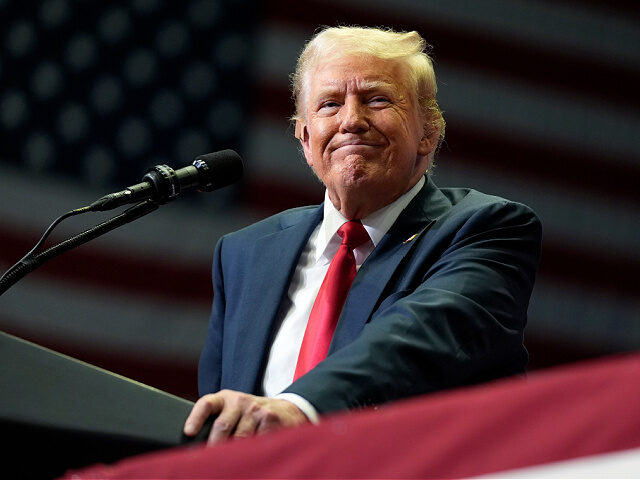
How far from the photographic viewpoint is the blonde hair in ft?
6.73

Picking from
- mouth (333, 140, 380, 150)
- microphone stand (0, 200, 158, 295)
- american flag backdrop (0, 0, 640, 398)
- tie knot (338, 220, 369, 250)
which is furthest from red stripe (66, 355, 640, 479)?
american flag backdrop (0, 0, 640, 398)

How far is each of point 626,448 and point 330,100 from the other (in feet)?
5.15

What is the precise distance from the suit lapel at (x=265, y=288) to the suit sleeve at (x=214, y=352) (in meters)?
0.12

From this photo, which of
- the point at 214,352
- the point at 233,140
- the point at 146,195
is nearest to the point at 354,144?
the point at 214,352

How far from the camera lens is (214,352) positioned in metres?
2.03

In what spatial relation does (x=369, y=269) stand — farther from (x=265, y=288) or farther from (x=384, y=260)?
(x=265, y=288)

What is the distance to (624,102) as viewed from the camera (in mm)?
3936

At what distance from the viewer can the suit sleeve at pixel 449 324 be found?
1318 mm

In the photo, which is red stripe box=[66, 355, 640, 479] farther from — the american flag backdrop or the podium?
the american flag backdrop

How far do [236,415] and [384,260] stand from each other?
74cm

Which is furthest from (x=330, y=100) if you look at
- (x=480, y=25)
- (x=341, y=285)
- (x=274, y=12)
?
(x=480, y=25)

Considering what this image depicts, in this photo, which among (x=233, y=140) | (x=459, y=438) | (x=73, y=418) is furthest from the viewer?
(x=233, y=140)

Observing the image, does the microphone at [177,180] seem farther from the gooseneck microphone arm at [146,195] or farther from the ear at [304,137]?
the ear at [304,137]

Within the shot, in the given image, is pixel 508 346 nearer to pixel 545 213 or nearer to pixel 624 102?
pixel 545 213
